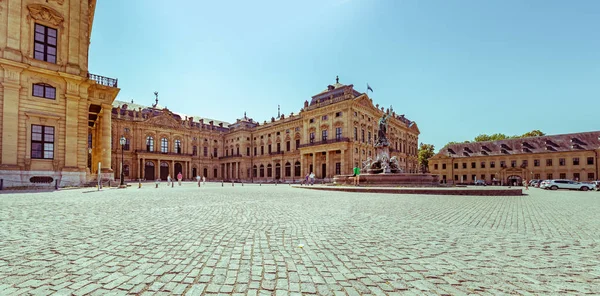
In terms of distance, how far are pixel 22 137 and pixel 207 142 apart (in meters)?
46.1

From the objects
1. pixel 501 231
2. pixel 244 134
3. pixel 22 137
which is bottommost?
pixel 501 231

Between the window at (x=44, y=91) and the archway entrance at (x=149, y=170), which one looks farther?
the archway entrance at (x=149, y=170)

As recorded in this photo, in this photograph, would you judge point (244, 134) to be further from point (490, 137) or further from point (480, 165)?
point (490, 137)

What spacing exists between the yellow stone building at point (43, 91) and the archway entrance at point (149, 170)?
35.3 m

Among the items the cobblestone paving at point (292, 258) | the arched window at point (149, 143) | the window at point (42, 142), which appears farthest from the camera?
the arched window at point (149, 143)

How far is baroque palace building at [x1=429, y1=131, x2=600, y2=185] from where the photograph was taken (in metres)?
48.3

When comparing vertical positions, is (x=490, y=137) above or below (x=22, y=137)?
above

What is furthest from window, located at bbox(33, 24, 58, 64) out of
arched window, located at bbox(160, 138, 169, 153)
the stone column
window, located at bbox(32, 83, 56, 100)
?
arched window, located at bbox(160, 138, 169, 153)

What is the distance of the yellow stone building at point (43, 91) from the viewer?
17.2 meters

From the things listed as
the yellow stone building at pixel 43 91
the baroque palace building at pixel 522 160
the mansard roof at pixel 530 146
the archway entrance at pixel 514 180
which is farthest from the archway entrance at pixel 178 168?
the archway entrance at pixel 514 180

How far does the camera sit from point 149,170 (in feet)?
176

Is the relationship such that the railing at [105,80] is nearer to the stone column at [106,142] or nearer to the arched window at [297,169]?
the stone column at [106,142]

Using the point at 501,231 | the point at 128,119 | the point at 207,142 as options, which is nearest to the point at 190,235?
the point at 501,231

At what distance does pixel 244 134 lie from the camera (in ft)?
201
